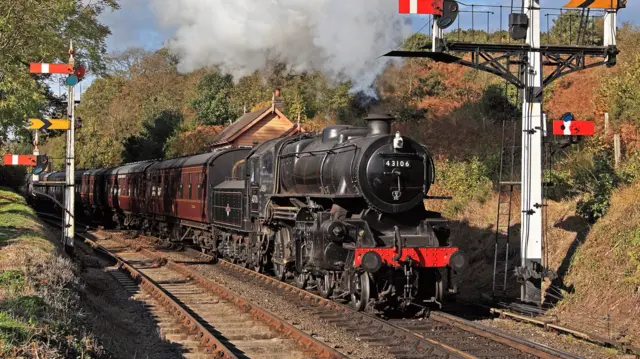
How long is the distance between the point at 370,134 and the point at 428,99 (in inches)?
796

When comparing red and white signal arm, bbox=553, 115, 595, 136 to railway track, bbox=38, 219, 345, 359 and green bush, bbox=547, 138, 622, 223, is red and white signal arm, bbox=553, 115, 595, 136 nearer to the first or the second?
green bush, bbox=547, 138, 622, 223

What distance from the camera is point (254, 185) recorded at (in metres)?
15.4

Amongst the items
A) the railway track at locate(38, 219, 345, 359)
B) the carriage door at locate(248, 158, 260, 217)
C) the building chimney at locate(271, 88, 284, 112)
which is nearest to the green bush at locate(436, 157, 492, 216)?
the carriage door at locate(248, 158, 260, 217)

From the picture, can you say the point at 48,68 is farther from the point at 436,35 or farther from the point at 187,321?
the point at 436,35

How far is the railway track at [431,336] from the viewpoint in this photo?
27.0ft

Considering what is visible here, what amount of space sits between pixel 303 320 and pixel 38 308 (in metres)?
4.32

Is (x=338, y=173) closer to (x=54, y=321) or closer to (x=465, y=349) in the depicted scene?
(x=465, y=349)

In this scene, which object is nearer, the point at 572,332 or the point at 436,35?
the point at 572,332

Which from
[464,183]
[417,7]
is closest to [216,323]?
[417,7]

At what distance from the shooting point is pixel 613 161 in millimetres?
16359

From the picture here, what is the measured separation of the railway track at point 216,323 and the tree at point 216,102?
32382 millimetres

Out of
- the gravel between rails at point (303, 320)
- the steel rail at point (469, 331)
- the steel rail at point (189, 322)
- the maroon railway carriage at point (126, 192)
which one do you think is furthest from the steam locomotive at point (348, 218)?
the maroon railway carriage at point (126, 192)

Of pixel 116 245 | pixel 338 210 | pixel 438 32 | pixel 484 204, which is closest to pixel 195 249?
pixel 116 245

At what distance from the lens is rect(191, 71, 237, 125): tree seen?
156ft
